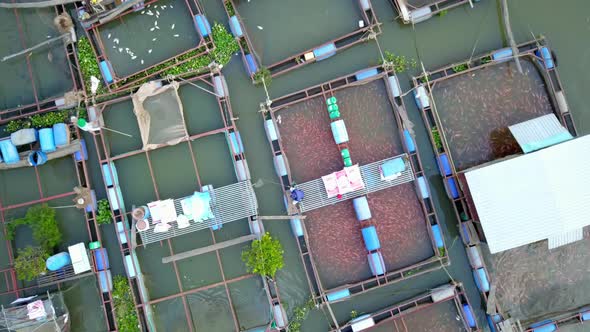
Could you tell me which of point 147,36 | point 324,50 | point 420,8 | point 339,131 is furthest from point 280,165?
point 420,8

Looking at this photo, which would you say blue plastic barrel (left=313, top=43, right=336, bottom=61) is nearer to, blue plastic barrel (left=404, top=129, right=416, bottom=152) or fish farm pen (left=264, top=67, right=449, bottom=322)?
fish farm pen (left=264, top=67, right=449, bottom=322)

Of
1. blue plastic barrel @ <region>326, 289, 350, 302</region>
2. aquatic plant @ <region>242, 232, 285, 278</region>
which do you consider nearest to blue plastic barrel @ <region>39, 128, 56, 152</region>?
aquatic plant @ <region>242, 232, 285, 278</region>

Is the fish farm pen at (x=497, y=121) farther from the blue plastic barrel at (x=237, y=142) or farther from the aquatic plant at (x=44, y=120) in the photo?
the aquatic plant at (x=44, y=120)

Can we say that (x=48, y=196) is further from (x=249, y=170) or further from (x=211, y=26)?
(x=211, y=26)

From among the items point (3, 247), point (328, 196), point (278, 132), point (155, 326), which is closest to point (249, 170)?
point (278, 132)

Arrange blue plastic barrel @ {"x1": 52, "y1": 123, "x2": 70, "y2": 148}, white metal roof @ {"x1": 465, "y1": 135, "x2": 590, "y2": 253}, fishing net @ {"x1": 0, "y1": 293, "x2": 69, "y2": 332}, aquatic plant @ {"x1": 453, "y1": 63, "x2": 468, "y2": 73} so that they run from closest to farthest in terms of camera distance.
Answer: white metal roof @ {"x1": 465, "y1": 135, "x2": 590, "y2": 253} → fishing net @ {"x1": 0, "y1": 293, "x2": 69, "y2": 332} → blue plastic barrel @ {"x1": 52, "y1": 123, "x2": 70, "y2": 148} → aquatic plant @ {"x1": 453, "y1": 63, "x2": 468, "y2": 73}

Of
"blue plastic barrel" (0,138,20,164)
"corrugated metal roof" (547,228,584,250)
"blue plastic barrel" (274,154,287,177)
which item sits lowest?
"corrugated metal roof" (547,228,584,250)

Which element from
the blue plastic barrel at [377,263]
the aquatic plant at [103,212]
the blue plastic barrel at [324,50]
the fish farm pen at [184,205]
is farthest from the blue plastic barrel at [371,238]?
the aquatic plant at [103,212]
